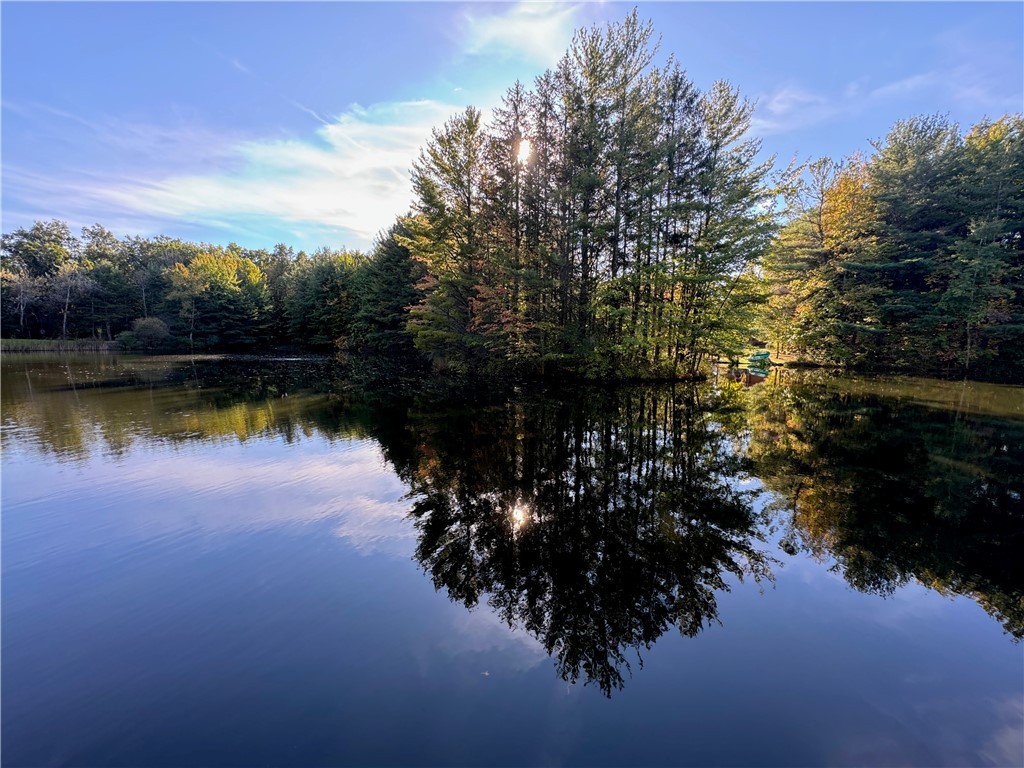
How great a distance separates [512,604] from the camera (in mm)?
4824

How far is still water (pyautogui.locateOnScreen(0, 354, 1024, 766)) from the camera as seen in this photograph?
10.7ft

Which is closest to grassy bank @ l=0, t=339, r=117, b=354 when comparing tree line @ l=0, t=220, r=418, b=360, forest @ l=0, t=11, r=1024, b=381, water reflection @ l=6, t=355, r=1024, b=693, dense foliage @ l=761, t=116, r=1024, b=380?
tree line @ l=0, t=220, r=418, b=360

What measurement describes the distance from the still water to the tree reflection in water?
4 centimetres

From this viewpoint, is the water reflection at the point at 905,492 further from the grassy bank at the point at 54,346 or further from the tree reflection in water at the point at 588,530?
the grassy bank at the point at 54,346

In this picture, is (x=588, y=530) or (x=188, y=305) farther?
(x=188, y=305)

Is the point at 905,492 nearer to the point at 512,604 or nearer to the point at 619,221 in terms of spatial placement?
the point at 512,604

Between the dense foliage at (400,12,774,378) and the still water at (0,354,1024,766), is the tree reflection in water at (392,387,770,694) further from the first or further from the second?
the dense foliage at (400,12,774,378)

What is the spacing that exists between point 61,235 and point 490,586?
96.9m

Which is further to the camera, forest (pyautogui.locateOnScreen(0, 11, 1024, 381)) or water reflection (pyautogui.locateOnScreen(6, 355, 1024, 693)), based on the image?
forest (pyautogui.locateOnScreen(0, 11, 1024, 381))

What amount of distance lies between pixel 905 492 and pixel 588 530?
630cm

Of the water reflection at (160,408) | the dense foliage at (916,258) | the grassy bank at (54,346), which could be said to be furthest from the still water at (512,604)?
the grassy bank at (54,346)

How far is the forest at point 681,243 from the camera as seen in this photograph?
20141mm

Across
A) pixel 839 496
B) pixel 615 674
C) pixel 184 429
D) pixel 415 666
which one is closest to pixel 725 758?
pixel 615 674

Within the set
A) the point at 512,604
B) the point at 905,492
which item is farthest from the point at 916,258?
the point at 512,604
